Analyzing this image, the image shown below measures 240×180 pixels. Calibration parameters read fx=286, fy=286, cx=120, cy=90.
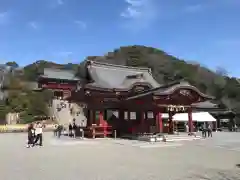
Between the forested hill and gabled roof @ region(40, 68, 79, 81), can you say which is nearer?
gabled roof @ region(40, 68, 79, 81)

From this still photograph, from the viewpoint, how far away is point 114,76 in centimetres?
3544

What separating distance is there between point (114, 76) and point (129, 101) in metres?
9.16

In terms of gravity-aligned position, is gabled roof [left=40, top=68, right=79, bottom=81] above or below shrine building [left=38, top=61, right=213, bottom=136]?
above

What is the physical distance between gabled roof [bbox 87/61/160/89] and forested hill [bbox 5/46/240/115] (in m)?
25.1

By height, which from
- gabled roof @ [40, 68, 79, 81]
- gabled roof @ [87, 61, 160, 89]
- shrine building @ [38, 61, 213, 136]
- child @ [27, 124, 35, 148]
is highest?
gabled roof @ [40, 68, 79, 81]

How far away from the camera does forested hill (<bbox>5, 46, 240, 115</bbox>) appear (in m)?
63.2

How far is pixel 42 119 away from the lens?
5044 centimetres

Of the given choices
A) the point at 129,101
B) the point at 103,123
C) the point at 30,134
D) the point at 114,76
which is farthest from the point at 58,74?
the point at 30,134

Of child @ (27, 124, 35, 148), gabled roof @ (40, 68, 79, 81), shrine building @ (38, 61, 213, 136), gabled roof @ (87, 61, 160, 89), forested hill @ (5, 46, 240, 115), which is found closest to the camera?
child @ (27, 124, 35, 148)

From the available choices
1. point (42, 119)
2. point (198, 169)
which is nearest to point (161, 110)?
point (198, 169)

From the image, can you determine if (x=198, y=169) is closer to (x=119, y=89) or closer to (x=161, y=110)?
(x=161, y=110)

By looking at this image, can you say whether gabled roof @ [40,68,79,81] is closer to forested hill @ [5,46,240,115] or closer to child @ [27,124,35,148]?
forested hill @ [5,46,240,115]

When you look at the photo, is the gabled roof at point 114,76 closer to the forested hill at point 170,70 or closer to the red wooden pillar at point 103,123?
the red wooden pillar at point 103,123

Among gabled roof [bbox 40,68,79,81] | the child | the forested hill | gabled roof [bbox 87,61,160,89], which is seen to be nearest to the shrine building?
gabled roof [bbox 87,61,160,89]
